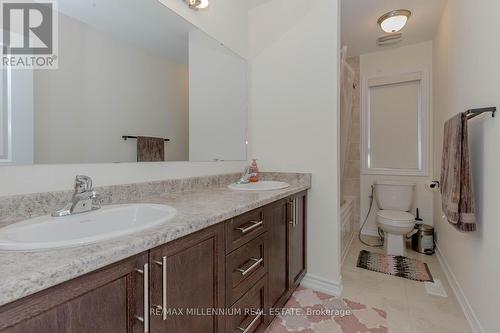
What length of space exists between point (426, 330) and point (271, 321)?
3.09 feet

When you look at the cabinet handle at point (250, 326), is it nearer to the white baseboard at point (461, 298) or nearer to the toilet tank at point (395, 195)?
the white baseboard at point (461, 298)

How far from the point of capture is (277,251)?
1452 mm

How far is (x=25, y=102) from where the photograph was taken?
0.90 meters

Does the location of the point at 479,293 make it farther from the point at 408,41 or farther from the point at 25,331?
Result: the point at 408,41

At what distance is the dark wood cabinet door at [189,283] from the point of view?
2.37 ft

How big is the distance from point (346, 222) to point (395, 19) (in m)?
2.09

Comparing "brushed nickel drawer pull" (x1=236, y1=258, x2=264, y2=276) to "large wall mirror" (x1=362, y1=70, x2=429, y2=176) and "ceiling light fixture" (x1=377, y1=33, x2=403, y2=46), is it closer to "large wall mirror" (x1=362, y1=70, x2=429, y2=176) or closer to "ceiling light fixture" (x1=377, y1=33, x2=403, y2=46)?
"large wall mirror" (x1=362, y1=70, x2=429, y2=176)

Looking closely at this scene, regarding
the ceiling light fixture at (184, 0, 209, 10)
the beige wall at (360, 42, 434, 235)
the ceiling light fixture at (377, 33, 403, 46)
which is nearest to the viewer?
the ceiling light fixture at (184, 0, 209, 10)

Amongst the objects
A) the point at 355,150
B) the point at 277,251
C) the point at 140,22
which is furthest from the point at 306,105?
the point at 355,150

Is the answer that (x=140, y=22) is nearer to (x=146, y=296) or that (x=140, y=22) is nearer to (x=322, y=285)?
(x=146, y=296)

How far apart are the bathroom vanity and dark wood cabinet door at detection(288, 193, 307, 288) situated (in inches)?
0.9

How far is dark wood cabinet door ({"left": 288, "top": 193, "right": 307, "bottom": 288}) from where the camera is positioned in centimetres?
165

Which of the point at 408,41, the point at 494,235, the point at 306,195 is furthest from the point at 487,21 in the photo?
the point at 408,41

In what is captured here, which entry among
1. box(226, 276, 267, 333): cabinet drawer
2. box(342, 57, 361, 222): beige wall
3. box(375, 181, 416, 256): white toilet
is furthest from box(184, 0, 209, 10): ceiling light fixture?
box(375, 181, 416, 256): white toilet
